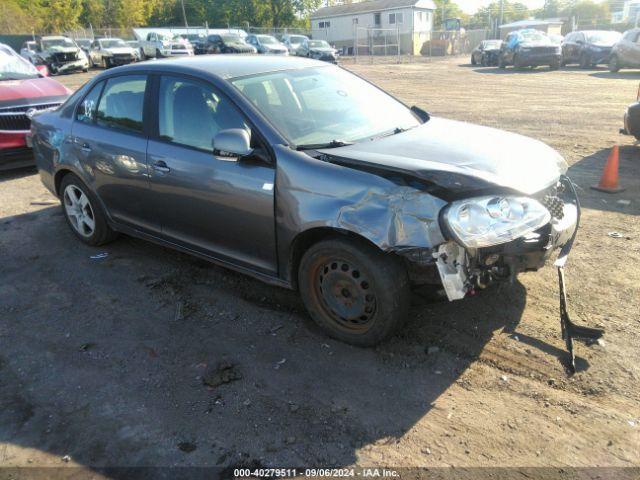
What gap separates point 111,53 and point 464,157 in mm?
29972

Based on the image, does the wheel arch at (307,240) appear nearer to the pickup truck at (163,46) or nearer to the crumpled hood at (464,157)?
the crumpled hood at (464,157)

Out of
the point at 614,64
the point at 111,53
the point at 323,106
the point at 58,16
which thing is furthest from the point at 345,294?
the point at 58,16

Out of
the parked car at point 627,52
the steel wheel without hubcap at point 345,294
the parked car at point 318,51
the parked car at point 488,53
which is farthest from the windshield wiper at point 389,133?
the parked car at point 318,51

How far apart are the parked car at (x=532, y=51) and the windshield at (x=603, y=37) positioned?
146cm

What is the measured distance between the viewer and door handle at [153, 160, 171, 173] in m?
4.09

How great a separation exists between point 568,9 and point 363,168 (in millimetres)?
81343

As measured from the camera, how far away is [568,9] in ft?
232

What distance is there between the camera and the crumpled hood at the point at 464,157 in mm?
3057

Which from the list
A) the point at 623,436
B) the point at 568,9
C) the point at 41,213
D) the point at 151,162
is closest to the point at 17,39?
the point at 41,213

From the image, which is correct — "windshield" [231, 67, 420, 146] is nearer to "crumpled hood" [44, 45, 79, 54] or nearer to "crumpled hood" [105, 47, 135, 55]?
"crumpled hood" [44, 45, 79, 54]

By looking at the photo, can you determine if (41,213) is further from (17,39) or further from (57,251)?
(17,39)

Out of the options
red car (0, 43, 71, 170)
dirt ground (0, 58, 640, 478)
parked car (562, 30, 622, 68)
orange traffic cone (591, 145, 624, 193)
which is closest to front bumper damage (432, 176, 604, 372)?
dirt ground (0, 58, 640, 478)

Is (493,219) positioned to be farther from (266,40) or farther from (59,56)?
(266,40)

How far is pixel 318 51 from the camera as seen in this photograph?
33.0 metres
